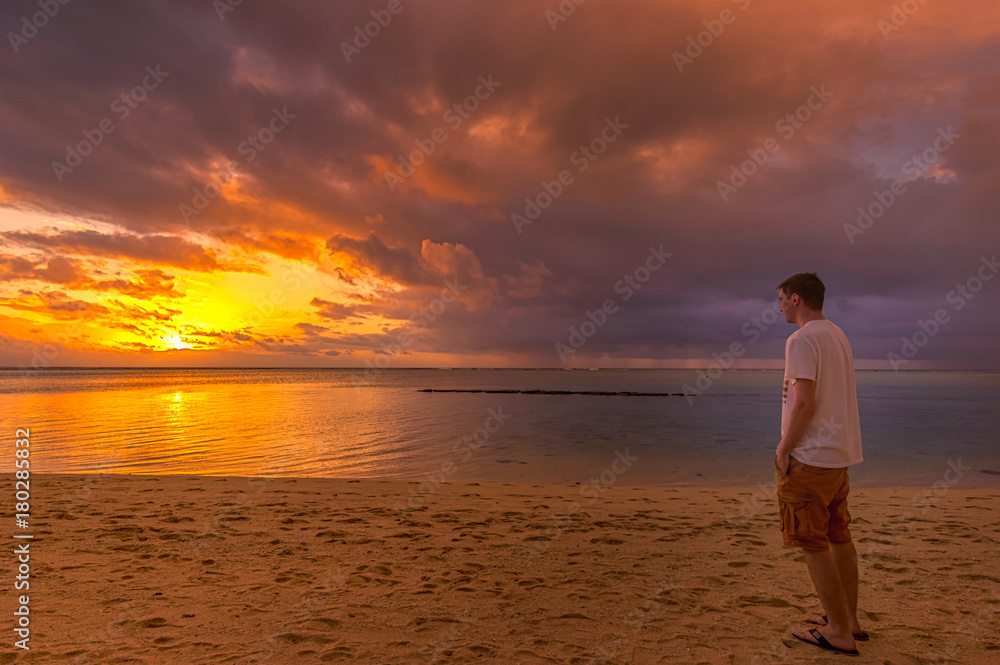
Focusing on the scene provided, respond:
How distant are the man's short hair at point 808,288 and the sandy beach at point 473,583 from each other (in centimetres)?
316

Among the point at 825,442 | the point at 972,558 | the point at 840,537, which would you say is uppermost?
the point at 825,442

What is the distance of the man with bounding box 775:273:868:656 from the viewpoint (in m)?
4.25

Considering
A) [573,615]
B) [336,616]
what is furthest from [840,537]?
[336,616]

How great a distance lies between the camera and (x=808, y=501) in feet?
14.2

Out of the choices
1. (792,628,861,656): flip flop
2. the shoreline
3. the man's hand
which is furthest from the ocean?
the man's hand

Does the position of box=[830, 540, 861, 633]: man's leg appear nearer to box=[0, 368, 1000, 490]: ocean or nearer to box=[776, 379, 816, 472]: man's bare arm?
box=[776, 379, 816, 472]: man's bare arm

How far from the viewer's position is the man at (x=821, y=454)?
13.9 ft

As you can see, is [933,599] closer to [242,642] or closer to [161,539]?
[242,642]

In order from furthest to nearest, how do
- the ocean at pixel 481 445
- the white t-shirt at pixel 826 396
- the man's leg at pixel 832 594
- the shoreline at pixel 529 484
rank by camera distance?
the ocean at pixel 481 445, the shoreline at pixel 529 484, the man's leg at pixel 832 594, the white t-shirt at pixel 826 396

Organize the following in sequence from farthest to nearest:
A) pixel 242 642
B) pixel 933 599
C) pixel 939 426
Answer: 1. pixel 939 426
2. pixel 933 599
3. pixel 242 642

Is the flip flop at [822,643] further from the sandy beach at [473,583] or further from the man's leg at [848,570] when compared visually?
the man's leg at [848,570]

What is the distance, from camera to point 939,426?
29062 millimetres

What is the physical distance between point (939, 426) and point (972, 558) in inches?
1155

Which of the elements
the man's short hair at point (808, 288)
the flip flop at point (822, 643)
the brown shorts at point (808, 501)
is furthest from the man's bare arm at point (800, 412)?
the flip flop at point (822, 643)
